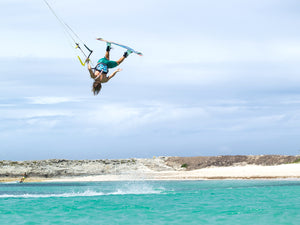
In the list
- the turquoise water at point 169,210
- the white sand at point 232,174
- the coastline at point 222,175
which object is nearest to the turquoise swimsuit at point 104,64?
the turquoise water at point 169,210

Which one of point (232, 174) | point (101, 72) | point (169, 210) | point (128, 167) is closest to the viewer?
point (101, 72)

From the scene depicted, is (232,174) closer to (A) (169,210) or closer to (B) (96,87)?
(A) (169,210)

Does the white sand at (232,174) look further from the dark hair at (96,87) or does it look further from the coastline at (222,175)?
the dark hair at (96,87)

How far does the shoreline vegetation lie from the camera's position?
2520 inches

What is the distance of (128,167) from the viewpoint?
70.0 metres

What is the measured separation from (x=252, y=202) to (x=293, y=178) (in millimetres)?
22651

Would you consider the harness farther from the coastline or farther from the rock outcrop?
the rock outcrop

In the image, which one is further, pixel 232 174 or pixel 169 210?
pixel 232 174

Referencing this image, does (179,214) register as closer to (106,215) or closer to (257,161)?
(106,215)

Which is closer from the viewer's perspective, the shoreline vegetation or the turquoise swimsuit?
the turquoise swimsuit

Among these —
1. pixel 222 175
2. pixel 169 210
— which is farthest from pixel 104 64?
pixel 222 175

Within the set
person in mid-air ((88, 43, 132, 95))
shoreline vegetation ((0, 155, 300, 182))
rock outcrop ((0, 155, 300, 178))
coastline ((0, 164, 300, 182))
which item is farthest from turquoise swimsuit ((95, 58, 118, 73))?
rock outcrop ((0, 155, 300, 178))

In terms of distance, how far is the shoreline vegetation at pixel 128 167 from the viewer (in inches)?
2520

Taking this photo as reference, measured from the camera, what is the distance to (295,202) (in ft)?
85.0
